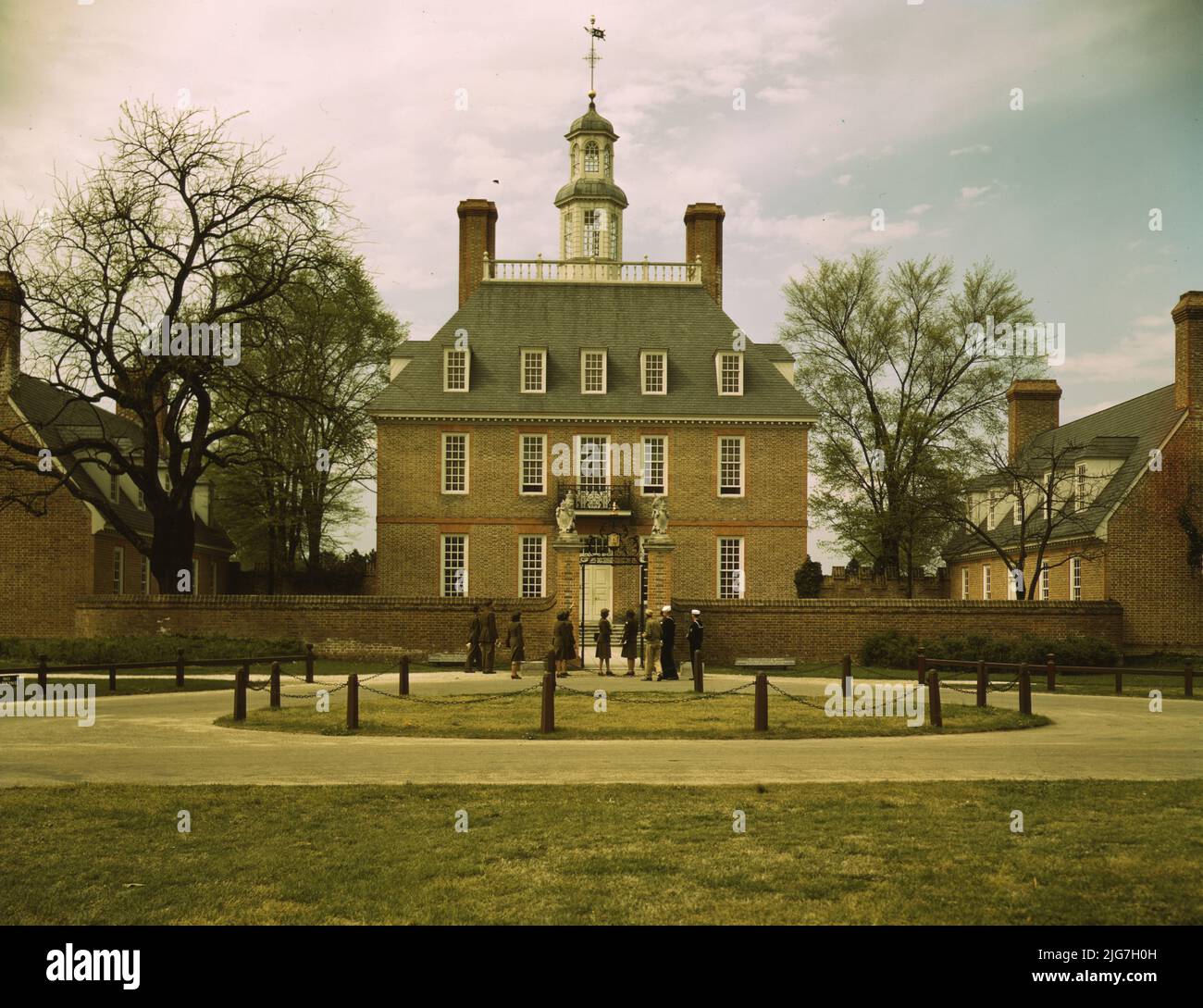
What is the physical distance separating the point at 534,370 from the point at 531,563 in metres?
6.83

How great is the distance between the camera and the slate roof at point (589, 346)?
42.0m

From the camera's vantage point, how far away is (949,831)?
9.66 m

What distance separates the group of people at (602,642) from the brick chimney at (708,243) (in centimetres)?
2111

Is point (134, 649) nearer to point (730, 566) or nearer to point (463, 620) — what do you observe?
point (463, 620)

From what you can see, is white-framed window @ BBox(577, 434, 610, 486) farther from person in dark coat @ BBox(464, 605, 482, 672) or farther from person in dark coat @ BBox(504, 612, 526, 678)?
person in dark coat @ BBox(504, 612, 526, 678)

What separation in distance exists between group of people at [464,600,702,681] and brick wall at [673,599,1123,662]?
4529 millimetres

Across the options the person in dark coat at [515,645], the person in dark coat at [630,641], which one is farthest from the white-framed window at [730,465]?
the person in dark coat at [515,645]

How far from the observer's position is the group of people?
26.7 m

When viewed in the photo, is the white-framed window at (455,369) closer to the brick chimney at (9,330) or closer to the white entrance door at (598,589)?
the white entrance door at (598,589)

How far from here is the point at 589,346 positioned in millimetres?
43531

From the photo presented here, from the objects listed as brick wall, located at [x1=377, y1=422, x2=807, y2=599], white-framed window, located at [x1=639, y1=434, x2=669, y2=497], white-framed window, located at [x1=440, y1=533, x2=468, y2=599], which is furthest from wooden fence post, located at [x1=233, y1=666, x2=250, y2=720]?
white-framed window, located at [x1=639, y1=434, x2=669, y2=497]
